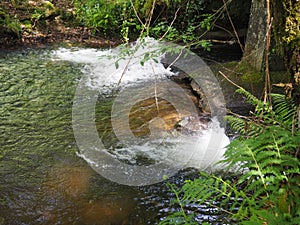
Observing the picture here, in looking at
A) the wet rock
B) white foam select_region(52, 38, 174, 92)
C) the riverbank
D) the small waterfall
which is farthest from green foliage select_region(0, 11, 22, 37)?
the wet rock

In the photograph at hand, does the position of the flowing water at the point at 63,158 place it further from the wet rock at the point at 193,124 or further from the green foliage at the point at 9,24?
the green foliage at the point at 9,24

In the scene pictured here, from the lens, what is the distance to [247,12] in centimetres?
1045

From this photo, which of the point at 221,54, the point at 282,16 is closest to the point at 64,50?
the point at 221,54

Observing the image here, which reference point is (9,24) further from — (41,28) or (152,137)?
(152,137)

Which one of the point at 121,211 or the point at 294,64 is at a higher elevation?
the point at 294,64

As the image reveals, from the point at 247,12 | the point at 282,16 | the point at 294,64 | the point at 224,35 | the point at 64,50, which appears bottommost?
the point at 64,50

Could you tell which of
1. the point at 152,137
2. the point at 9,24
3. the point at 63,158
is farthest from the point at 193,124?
the point at 9,24

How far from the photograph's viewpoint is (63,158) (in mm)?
4305

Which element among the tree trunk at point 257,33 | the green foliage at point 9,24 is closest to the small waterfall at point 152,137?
the tree trunk at point 257,33

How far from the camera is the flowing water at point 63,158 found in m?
3.38

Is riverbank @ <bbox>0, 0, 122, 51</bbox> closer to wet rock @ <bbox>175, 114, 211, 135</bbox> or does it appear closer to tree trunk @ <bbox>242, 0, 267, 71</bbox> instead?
tree trunk @ <bbox>242, 0, 267, 71</bbox>

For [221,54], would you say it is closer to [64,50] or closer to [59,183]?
[64,50]

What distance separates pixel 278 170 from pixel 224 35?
29.9 ft

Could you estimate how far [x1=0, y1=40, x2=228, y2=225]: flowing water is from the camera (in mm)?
3377
